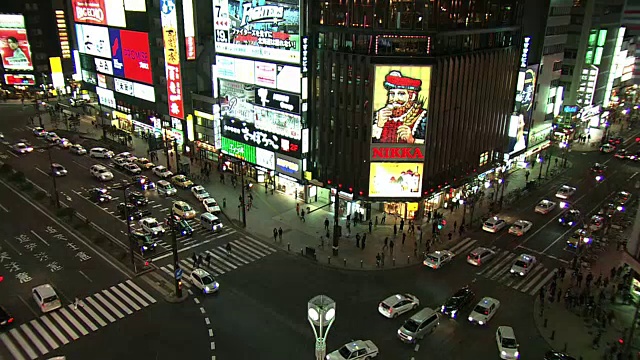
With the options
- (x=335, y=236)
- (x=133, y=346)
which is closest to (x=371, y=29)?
(x=335, y=236)

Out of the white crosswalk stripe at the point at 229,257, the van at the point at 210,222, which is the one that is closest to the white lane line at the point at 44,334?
the white crosswalk stripe at the point at 229,257

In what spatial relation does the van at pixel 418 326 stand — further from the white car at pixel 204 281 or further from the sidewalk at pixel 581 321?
the white car at pixel 204 281

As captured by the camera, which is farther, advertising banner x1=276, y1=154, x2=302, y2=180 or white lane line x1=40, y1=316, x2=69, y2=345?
advertising banner x1=276, y1=154, x2=302, y2=180

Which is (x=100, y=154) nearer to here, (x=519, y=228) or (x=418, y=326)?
(x=418, y=326)

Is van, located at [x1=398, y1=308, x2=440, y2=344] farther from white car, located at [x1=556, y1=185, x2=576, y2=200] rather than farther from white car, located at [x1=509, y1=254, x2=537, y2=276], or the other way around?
white car, located at [x1=556, y1=185, x2=576, y2=200]

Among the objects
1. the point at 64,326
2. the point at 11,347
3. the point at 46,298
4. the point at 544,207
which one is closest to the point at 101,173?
the point at 46,298

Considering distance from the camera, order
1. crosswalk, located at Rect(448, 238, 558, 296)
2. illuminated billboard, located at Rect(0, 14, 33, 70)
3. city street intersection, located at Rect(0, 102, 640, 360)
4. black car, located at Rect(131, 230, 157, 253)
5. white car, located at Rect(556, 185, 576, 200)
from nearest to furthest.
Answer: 1. city street intersection, located at Rect(0, 102, 640, 360)
2. crosswalk, located at Rect(448, 238, 558, 296)
3. black car, located at Rect(131, 230, 157, 253)
4. white car, located at Rect(556, 185, 576, 200)
5. illuminated billboard, located at Rect(0, 14, 33, 70)

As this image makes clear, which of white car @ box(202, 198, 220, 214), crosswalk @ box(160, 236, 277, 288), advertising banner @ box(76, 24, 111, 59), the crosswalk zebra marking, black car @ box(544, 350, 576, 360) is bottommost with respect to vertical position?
the crosswalk zebra marking

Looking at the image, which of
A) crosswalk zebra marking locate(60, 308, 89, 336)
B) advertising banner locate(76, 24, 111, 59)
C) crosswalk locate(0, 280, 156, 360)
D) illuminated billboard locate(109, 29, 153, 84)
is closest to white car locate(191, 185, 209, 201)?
crosswalk locate(0, 280, 156, 360)
